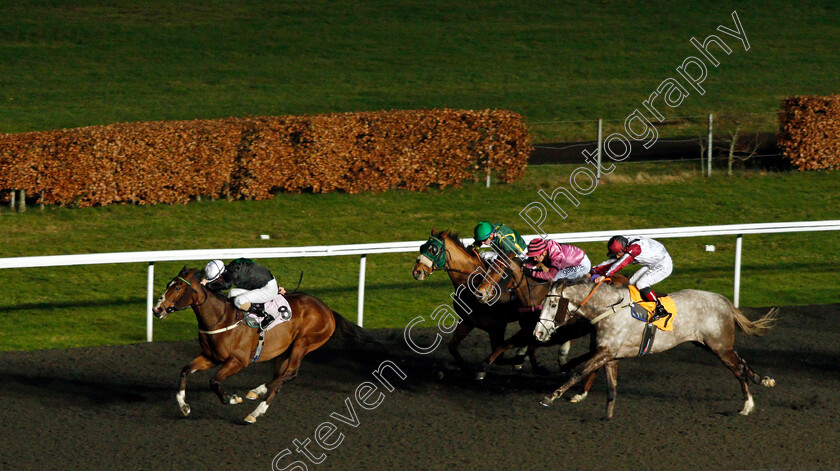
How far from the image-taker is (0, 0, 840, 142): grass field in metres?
18.8

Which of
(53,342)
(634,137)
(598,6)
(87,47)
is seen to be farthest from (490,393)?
(598,6)

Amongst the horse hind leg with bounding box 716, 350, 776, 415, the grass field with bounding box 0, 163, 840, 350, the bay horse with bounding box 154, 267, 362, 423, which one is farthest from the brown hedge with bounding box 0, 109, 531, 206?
the horse hind leg with bounding box 716, 350, 776, 415

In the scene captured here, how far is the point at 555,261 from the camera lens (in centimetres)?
761

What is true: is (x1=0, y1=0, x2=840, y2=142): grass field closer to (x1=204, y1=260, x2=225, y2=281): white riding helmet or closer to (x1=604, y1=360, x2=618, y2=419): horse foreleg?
(x1=604, y1=360, x2=618, y2=419): horse foreleg

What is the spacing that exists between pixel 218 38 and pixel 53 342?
669 inches

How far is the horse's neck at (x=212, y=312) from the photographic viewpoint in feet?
21.1

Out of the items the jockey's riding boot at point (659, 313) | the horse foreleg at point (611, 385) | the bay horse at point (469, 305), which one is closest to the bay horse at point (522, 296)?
the bay horse at point (469, 305)

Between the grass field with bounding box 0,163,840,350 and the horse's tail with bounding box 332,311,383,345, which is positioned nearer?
the horse's tail with bounding box 332,311,383,345

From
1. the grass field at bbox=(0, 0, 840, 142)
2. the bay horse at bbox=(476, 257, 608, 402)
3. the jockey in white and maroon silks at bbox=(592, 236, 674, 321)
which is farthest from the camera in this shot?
the grass field at bbox=(0, 0, 840, 142)

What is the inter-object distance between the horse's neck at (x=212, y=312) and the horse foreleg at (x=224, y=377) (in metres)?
0.26

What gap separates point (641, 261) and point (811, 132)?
8.42 metres

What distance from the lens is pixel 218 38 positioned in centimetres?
2414

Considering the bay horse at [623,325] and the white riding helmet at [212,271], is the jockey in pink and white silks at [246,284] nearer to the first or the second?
the white riding helmet at [212,271]

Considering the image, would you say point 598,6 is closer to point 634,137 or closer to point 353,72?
point 353,72
